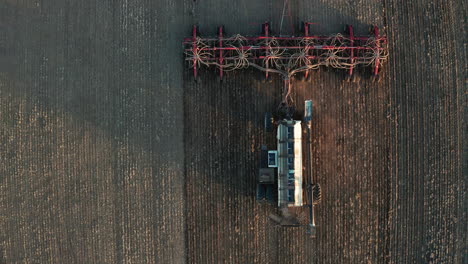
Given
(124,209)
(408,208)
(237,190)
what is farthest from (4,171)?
(408,208)

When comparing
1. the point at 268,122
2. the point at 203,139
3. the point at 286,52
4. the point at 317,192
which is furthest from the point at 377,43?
the point at 203,139

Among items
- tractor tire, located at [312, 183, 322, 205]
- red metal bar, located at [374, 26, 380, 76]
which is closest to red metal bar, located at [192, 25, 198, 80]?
tractor tire, located at [312, 183, 322, 205]

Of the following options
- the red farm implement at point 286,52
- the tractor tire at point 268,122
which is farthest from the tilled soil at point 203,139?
the red farm implement at point 286,52

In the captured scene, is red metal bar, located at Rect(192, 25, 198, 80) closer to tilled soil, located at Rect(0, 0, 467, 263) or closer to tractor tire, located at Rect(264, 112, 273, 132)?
tilled soil, located at Rect(0, 0, 467, 263)

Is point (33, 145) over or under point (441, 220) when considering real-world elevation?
over

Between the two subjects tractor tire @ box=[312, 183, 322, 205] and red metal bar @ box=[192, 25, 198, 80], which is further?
tractor tire @ box=[312, 183, 322, 205]

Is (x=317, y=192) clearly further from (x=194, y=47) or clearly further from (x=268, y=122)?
(x=194, y=47)

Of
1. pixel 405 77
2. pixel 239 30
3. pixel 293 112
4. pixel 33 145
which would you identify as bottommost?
pixel 33 145

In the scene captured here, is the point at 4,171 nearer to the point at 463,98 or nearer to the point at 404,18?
the point at 404,18

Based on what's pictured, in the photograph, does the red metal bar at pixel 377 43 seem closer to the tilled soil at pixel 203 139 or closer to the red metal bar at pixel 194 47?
the tilled soil at pixel 203 139
